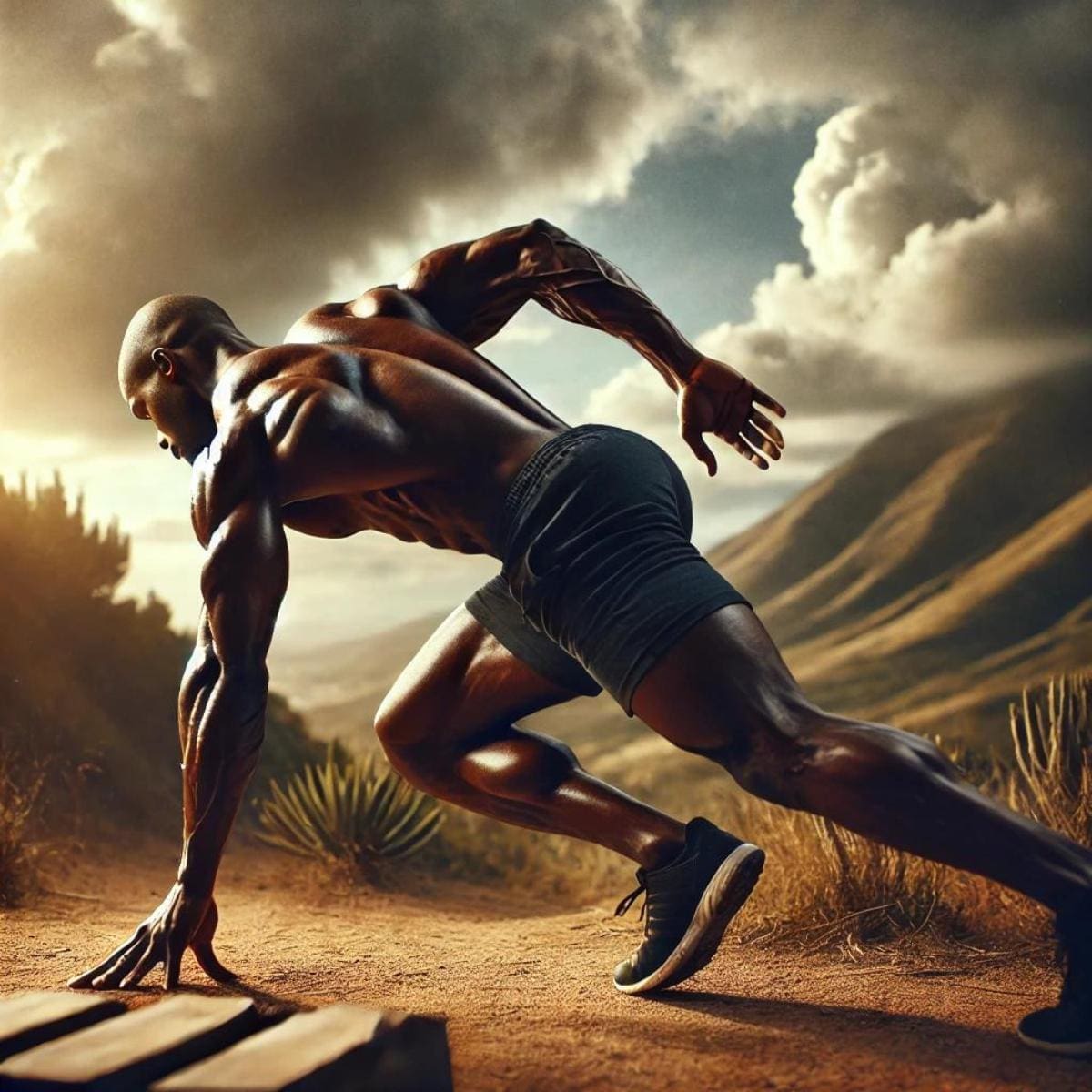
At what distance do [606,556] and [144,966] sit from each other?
105cm

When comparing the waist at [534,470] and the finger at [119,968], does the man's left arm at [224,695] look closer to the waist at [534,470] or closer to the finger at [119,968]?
the finger at [119,968]

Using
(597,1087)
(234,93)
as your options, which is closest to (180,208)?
(234,93)

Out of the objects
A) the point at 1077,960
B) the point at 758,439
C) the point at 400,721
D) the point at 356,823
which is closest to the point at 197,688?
the point at 400,721

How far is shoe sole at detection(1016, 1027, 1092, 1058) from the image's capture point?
5.38 ft

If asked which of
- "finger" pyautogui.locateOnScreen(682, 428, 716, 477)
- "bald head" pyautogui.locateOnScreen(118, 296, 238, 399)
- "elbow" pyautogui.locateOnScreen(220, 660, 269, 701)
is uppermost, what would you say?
"bald head" pyautogui.locateOnScreen(118, 296, 238, 399)

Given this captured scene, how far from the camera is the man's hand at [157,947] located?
6.42ft

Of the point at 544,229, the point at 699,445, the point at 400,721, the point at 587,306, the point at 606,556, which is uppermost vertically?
the point at 544,229

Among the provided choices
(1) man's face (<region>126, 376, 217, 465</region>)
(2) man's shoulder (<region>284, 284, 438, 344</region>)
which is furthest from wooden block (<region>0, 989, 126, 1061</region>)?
(2) man's shoulder (<region>284, 284, 438, 344</region>)

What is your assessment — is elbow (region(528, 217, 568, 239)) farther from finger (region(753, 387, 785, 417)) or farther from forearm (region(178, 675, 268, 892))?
forearm (region(178, 675, 268, 892))

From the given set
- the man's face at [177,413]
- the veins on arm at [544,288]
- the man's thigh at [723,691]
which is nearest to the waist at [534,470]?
the veins on arm at [544,288]

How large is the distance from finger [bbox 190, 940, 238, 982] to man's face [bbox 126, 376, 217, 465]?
0.96 m

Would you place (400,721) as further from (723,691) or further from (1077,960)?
(1077,960)

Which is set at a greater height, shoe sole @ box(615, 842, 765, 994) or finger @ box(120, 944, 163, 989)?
shoe sole @ box(615, 842, 765, 994)

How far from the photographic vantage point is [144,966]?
1.96 m
